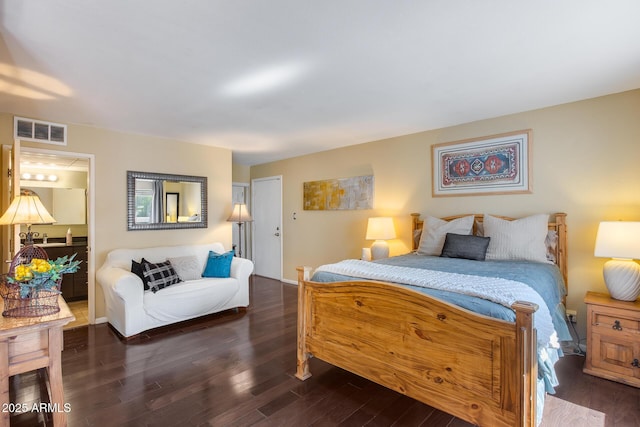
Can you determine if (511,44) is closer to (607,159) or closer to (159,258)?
(607,159)

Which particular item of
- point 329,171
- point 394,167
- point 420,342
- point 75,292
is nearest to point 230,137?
point 329,171

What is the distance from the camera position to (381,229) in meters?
3.94

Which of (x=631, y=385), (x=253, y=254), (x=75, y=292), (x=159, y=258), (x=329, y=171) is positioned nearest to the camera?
(x=631, y=385)

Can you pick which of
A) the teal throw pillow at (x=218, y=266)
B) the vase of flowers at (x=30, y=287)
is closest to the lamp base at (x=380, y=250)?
the teal throw pillow at (x=218, y=266)

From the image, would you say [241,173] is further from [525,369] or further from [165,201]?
[525,369]

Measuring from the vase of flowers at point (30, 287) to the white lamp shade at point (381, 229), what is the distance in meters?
2.97

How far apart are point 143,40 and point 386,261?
8.14ft

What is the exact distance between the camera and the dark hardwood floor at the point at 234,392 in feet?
6.32

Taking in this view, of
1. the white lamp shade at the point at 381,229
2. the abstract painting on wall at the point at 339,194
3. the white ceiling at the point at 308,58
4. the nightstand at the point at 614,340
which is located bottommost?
the nightstand at the point at 614,340

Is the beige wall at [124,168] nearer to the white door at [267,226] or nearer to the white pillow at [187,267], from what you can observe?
the white pillow at [187,267]

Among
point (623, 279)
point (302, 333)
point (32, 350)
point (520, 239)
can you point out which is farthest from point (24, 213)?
point (623, 279)

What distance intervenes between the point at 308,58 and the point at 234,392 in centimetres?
234

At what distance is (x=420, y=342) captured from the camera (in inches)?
71.1

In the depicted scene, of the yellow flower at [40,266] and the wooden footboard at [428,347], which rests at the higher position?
the yellow flower at [40,266]
